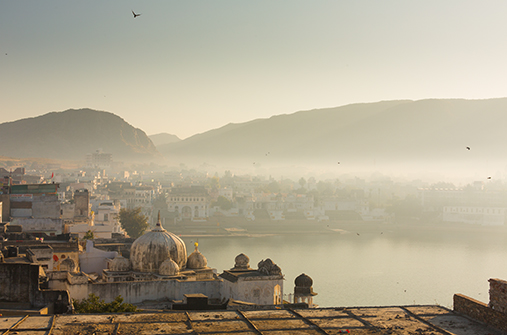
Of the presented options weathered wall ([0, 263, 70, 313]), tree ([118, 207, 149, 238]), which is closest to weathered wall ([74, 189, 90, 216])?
tree ([118, 207, 149, 238])

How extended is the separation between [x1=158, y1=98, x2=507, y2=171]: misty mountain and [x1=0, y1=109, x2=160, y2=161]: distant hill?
88.8 feet

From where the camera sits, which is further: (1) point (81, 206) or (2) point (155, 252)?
(1) point (81, 206)

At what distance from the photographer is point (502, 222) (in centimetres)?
4044

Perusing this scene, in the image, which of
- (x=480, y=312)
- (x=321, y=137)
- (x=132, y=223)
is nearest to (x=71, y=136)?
(x=321, y=137)

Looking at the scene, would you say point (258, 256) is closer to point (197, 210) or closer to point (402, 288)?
point (402, 288)

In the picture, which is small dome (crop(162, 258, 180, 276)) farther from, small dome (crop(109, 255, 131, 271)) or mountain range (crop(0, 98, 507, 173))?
mountain range (crop(0, 98, 507, 173))

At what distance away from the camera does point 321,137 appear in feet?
452

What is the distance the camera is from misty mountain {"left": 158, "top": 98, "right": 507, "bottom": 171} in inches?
4574

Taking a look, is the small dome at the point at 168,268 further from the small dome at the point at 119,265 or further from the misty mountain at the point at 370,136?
the misty mountain at the point at 370,136

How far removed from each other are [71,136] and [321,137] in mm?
55817

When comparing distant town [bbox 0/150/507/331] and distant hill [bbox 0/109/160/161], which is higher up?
distant hill [bbox 0/109/160/161]

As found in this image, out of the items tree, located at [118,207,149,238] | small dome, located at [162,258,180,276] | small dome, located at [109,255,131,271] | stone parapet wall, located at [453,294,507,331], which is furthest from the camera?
tree, located at [118,207,149,238]

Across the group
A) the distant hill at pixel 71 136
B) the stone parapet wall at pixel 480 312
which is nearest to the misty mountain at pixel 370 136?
the distant hill at pixel 71 136

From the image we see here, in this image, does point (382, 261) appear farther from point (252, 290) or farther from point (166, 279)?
point (166, 279)
